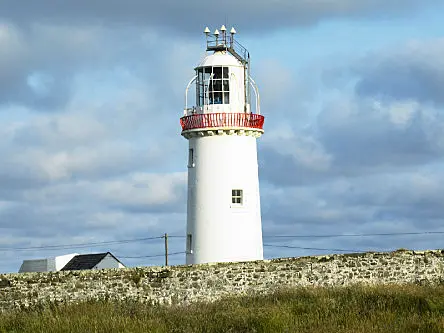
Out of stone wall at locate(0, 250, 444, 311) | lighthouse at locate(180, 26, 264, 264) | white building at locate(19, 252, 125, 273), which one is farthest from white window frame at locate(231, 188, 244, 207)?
A: white building at locate(19, 252, 125, 273)

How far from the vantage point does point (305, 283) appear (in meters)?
24.0

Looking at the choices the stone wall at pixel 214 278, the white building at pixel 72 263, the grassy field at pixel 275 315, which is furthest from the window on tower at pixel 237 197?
the white building at pixel 72 263

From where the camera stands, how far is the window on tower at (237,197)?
92.2 ft

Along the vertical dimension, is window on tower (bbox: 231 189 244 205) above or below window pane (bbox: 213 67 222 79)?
below

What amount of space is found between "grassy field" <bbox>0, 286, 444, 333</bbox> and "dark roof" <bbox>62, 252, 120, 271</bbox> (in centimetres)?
1478

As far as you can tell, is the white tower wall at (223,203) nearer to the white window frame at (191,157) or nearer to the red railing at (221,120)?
the white window frame at (191,157)

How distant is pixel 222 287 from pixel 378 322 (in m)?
6.19

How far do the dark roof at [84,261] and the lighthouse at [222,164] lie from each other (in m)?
9.07

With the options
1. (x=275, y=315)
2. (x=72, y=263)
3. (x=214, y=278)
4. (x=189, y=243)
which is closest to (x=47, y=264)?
(x=72, y=263)

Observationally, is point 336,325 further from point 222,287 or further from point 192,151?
point 192,151

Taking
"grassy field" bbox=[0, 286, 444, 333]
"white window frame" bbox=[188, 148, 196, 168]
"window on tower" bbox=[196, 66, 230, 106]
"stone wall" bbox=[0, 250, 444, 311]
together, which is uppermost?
"window on tower" bbox=[196, 66, 230, 106]

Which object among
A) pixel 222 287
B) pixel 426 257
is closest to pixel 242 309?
pixel 222 287

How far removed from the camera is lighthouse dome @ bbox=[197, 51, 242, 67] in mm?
28547

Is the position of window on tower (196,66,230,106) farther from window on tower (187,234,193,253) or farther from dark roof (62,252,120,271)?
dark roof (62,252,120,271)
